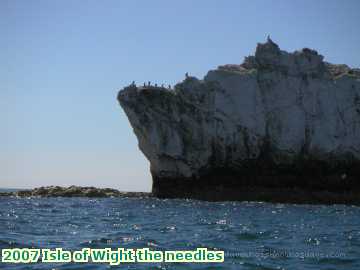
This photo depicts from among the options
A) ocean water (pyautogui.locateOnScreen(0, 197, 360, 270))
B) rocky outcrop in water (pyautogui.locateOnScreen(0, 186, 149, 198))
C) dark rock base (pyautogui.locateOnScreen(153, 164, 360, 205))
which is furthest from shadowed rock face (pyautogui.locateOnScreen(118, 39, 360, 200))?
ocean water (pyautogui.locateOnScreen(0, 197, 360, 270))

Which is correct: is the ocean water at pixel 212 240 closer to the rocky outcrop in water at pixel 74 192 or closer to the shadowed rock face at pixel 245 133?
the shadowed rock face at pixel 245 133

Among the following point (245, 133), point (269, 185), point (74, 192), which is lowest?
point (74, 192)

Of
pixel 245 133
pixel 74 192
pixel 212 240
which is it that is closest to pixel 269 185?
pixel 245 133

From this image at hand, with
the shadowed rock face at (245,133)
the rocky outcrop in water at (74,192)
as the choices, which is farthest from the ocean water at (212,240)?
the rocky outcrop in water at (74,192)

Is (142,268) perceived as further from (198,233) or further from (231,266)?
(198,233)

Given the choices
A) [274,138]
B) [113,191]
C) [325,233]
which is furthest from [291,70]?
[325,233]

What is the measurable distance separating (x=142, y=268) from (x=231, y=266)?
7.72 ft

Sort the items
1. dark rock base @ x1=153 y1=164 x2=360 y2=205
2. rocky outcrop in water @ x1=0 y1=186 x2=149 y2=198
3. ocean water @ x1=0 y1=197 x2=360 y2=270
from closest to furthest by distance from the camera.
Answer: ocean water @ x1=0 y1=197 x2=360 y2=270 → dark rock base @ x1=153 y1=164 x2=360 y2=205 → rocky outcrop in water @ x1=0 y1=186 x2=149 y2=198

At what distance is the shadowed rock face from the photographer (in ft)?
182

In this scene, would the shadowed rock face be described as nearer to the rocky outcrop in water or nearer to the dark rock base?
the dark rock base

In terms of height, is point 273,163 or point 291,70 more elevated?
point 291,70

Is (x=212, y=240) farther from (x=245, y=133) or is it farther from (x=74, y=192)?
(x=74, y=192)

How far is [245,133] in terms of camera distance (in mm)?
55469

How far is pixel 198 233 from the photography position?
20.8 metres
